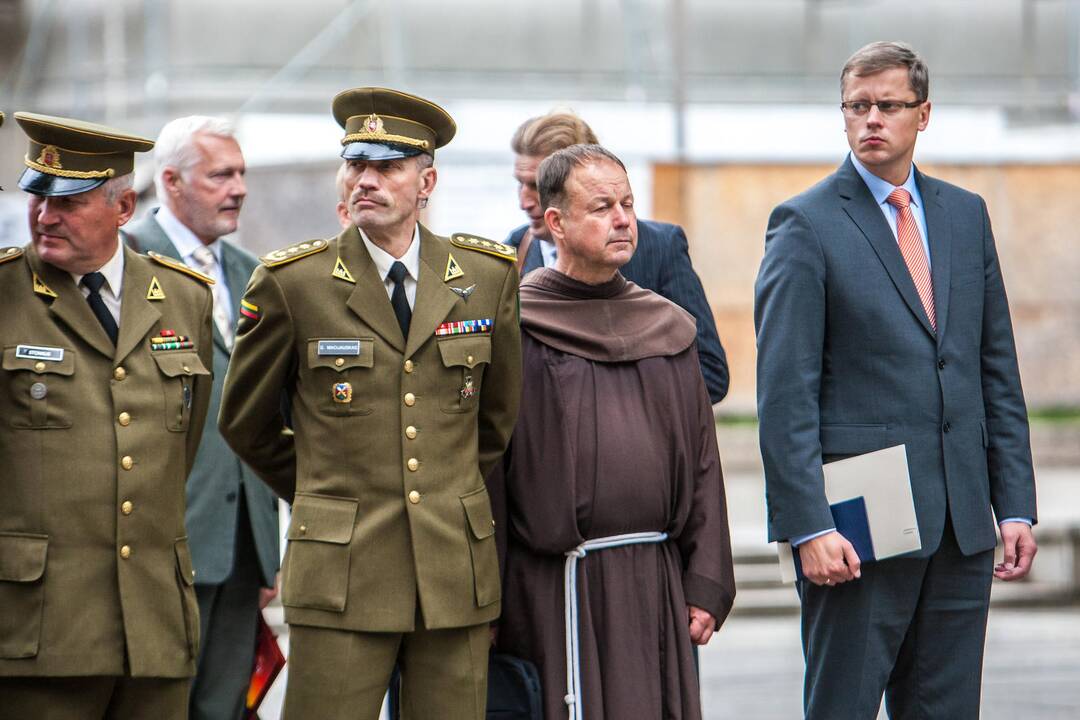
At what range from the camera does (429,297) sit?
13.4ft

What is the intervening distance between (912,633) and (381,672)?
148 cm

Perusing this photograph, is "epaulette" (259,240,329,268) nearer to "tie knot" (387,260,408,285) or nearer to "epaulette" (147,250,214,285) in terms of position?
"tie knot" (387,260,408,285)

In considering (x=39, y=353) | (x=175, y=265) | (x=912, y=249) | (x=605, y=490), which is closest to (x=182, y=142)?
(x=175, y=265)

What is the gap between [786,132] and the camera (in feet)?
50.8

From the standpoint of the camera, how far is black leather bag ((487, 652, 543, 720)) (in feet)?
13.5

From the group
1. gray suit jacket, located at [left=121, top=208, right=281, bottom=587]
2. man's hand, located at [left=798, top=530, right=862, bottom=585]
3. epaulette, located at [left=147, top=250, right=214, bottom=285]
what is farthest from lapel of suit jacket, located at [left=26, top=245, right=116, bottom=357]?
man's hand, located at [left=798, top=530, right=862, bottom=585]

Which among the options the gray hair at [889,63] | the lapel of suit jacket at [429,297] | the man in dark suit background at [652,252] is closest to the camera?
the lapel of suit jacket at [429,297]

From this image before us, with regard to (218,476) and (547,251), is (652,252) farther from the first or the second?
(218,476)

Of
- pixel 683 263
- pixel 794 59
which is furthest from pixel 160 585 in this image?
pixel 794 59

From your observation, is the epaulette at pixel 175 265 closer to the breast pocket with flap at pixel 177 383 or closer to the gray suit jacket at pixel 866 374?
the breast pocket with flap at pixel 177 383

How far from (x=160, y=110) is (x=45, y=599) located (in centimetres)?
1162

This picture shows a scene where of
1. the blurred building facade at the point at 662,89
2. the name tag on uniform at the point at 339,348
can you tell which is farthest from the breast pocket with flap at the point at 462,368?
the blurred building facade at the point at 662,89

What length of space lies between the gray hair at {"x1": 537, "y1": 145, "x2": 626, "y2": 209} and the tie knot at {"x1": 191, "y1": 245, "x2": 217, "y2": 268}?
1.27 meters

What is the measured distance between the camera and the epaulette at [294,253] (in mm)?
4031
